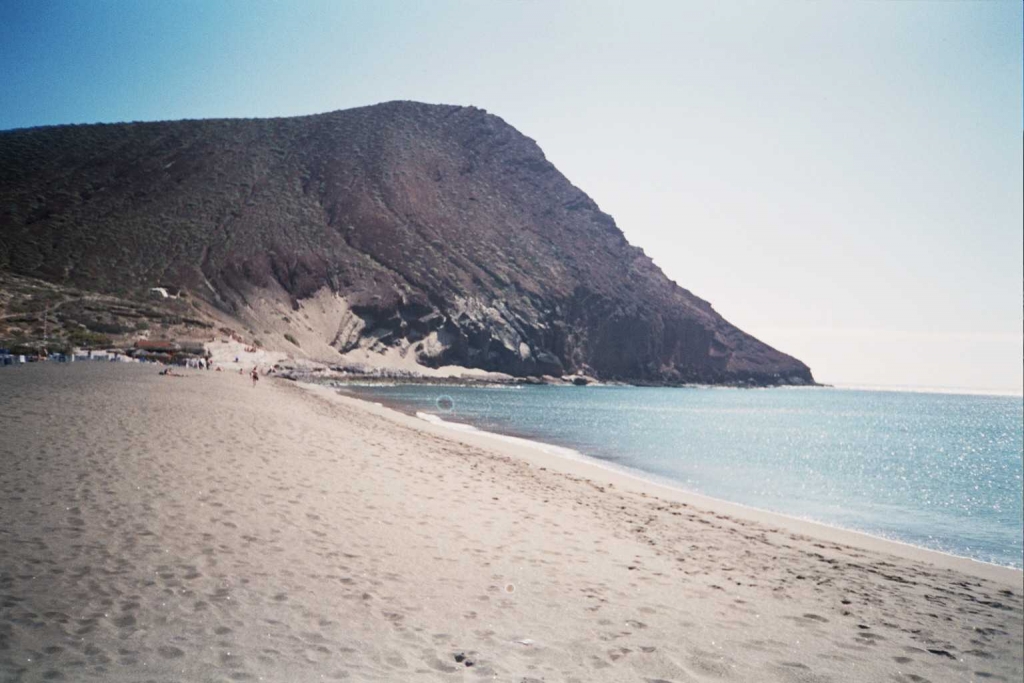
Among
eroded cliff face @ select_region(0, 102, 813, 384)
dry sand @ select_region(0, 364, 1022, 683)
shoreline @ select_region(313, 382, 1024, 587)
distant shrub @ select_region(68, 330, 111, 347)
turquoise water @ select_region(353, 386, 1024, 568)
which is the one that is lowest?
turquoise water @ select_region(353, 386, 1024, 568)

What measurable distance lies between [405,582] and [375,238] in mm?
102762

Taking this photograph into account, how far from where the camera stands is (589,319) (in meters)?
124

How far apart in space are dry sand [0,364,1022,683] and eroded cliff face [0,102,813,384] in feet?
218

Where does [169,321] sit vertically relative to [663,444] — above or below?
above

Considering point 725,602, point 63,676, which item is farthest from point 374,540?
point 725,602

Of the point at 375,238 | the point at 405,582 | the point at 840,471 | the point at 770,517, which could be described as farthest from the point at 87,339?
the point at 375,238

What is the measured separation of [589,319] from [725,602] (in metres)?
118

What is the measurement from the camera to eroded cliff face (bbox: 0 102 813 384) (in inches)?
3179

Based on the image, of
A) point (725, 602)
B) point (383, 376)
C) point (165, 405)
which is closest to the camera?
point (725, 602)

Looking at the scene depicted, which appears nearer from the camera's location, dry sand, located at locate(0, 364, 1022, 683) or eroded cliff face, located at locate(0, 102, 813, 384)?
dry sand, located at locate(0, 364, 1022, 683)

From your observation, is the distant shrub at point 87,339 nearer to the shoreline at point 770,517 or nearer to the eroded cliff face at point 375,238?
the eroded cliff face at point 375,238

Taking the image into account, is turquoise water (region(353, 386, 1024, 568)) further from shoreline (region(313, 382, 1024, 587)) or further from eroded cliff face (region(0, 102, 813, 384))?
eroded cliff face (region(0, 102, 813, 384))

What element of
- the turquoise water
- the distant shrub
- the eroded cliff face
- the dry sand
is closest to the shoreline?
the dry sand

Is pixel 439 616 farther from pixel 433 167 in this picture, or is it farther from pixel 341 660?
pixel 433 167
